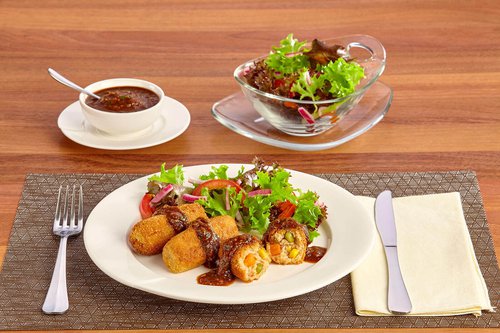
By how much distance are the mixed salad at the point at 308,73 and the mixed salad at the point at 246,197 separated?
563 millimetres

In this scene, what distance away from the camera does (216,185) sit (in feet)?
8.09

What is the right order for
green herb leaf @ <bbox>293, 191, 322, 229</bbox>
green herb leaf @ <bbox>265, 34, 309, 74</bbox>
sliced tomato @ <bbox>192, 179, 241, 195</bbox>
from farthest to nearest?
green herb leaf @ <bbox>265, 34, 309, 74</bbox> → sliced tomato @ <bbox>192, 179, 241, 195</bbox> → green herb leaf @ <bbox>293, 191, 322, 229</bbox>

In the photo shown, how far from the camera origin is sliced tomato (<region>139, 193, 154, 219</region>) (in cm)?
242

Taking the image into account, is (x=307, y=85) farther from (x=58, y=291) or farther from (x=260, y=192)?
(x=58, y=291)

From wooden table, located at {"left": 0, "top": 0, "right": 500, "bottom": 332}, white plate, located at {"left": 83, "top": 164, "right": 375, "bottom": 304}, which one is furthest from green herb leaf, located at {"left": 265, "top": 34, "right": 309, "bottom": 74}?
white plate, located at {"left": 83, "top": 164, "right": 375, "bottom": 304}

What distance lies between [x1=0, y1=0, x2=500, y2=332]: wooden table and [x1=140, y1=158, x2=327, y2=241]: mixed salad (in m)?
0.43

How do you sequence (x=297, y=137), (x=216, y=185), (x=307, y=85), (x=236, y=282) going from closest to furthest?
1. (x=236, y=282)
2. (x=216, y=185)
3. (x=307, y=85)
4. (x=297, y=137)

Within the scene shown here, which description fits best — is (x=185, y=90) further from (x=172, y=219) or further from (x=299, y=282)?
Result: (x=299, y=282)

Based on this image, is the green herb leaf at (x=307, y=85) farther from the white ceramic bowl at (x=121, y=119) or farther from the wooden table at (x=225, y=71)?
the white ceramic bowl at (x=121, y=119)

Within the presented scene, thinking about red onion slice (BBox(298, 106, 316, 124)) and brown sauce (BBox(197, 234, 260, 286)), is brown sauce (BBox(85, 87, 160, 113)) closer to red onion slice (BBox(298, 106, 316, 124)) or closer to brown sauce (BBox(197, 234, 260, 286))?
red onion slice (BBox(298, 106, 316, 124))

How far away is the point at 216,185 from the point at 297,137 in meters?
0.72

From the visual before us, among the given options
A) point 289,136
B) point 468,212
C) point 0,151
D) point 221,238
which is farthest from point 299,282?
point 0,151

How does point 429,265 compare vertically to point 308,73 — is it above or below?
below

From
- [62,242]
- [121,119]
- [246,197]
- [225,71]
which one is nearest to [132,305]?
[62,242]
